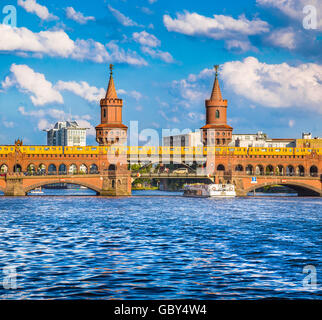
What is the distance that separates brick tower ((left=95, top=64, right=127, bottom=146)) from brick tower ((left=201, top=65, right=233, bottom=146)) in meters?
20.6

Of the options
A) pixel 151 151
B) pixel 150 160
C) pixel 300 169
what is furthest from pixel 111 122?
pixel 300 169

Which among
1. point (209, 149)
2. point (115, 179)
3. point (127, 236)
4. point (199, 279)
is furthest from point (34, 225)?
point (209, 149)

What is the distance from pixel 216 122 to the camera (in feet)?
441

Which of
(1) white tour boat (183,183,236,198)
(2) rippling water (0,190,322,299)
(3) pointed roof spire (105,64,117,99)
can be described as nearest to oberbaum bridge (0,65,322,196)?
(3) pointed roof spire (105,64,117,99)

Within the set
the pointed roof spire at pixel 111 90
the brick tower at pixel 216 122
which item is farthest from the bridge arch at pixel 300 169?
the pointed roof spire at pixel 111 90

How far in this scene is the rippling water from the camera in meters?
19.9

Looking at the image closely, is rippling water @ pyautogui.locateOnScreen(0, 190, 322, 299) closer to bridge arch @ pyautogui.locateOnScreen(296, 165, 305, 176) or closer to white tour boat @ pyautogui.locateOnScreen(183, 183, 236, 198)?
white tour boat @ pyautogui.locateOnScreen(183, 183, 236, 198)

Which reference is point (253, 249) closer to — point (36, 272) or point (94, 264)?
point (94, 264)

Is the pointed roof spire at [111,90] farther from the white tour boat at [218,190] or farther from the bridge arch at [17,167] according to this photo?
the white tour boat at [218,190]

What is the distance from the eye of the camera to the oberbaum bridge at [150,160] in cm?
11038

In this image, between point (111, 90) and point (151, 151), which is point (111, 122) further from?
point (151, 151)

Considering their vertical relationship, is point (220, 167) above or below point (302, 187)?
above

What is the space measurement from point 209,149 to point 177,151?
8.45m

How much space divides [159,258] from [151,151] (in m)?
92.9
